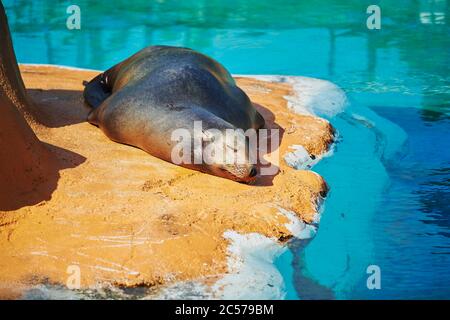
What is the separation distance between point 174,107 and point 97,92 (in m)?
1.47

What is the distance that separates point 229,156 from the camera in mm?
5777

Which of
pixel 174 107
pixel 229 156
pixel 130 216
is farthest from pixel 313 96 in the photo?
pixel 130 216

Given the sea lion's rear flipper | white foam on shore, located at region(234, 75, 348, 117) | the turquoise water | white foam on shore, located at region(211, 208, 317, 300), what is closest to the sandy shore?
white foam on shore, located at region(211, 208, 317, 300)

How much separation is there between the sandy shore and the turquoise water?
372mm

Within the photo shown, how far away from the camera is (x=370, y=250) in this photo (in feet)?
16.2

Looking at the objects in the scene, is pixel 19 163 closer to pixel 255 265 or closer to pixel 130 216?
pixel 130 216

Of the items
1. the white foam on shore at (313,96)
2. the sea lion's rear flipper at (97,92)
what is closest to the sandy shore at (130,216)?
the sea lion's rear flipper at (97,92)

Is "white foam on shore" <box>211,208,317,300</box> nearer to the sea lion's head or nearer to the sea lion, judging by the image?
the sea lion's head

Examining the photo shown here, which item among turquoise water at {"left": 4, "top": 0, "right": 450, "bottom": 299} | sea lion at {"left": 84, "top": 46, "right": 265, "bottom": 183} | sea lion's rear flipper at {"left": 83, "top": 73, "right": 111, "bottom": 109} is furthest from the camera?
sea lion's rear flipper at {"left": 83, "top": 73, "right": 111, "bottom": 109}

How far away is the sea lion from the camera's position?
5991mm

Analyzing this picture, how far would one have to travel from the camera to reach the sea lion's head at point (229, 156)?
567 centimetres

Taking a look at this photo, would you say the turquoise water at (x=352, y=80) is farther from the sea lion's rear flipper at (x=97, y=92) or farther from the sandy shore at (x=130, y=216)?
the sea lion's rear flipper at (x=97, y=92)
